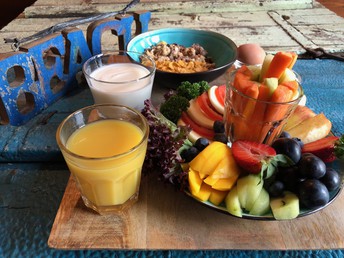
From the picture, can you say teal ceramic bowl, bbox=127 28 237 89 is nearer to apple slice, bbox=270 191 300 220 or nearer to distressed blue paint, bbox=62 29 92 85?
distressed blue paint, bbox=62 29 92 85

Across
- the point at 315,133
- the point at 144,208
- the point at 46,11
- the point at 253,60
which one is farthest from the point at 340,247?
the point at 46,11

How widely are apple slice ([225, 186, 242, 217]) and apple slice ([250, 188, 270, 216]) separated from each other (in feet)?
0.10

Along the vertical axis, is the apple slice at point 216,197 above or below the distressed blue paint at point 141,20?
below

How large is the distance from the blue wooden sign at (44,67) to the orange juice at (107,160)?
0.35 metres

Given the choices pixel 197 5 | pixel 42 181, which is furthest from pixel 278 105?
pixel 197 5

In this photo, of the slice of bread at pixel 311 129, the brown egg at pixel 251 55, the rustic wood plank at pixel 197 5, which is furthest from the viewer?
the rustic wood plank at pixel 197 5

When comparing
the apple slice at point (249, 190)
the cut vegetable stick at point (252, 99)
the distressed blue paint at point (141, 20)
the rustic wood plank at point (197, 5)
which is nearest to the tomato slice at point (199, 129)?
the cut vegetable stick at point (252, 99)

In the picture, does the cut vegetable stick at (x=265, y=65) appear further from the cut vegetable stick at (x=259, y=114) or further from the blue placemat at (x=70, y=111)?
the blue placemat at (x=70, y=111)

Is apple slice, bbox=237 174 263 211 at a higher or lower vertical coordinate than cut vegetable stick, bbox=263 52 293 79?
lower

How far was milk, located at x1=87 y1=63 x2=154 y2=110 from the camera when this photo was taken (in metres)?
0.97

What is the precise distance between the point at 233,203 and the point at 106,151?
285 millimetres

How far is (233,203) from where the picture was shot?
2.12 feet

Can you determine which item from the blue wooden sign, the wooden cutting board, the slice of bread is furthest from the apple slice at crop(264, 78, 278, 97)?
the blue wooden sign

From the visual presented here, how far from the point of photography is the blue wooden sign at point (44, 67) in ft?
3.06
